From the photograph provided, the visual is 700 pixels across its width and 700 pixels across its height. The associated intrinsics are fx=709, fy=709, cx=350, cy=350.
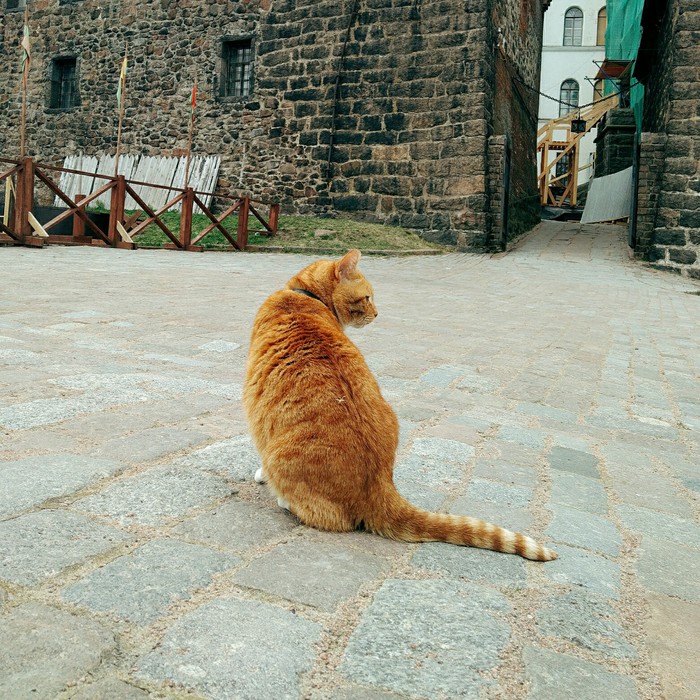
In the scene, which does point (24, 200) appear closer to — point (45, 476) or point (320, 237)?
point (320, 237)

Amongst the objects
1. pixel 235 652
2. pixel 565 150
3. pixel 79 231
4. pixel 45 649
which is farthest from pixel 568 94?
pixel 45 649

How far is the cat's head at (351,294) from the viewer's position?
2477 mm

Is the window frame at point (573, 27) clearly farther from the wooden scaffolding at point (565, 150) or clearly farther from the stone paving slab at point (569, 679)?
the stone paving slab at point (569, 679)

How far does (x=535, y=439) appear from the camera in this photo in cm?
322

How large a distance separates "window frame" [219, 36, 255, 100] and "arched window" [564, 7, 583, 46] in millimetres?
28257

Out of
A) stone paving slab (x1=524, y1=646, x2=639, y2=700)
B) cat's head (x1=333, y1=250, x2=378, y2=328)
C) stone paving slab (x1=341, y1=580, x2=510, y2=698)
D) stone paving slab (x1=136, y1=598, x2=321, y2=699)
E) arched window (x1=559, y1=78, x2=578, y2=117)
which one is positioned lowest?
stone paving slab (x1=524, y1=646, x2=639, y2=700)

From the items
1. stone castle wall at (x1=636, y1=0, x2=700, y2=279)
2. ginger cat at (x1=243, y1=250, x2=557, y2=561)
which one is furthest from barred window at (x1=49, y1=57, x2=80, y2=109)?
Result: ginger cat at (x1=243, y1=250, x2=557, y2=561)

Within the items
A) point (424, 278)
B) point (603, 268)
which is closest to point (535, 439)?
point (424, 278)

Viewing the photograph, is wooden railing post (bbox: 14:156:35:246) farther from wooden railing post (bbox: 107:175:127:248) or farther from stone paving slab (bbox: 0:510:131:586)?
stone paving slab (bbox: 0:510:131:586)

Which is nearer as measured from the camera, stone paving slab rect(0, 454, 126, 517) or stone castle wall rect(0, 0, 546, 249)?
stone paving slab rect(0, 454, 126, 517)

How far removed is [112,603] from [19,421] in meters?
1.43

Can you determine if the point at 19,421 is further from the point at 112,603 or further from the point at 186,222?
the point at 186,222

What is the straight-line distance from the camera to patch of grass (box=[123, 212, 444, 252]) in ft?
42.9

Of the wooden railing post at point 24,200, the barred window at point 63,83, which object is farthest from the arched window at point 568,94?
the wooden railing post at point 24,200
